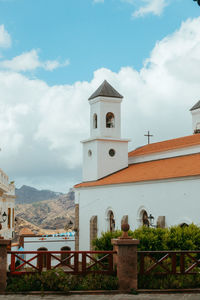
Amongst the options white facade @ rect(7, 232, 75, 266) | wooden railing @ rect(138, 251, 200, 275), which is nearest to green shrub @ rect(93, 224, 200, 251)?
wooden railing @ rect(138, 251, 200, 275)

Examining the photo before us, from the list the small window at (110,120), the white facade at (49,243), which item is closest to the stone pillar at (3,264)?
the small window at (110,120)

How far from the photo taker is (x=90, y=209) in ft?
131

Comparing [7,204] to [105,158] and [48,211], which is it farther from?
[48,211]

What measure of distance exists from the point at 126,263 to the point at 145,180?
17.4m

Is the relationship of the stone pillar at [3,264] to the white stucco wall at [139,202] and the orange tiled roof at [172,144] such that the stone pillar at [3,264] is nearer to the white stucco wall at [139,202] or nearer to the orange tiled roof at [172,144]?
the white stucco wall at [139,202]

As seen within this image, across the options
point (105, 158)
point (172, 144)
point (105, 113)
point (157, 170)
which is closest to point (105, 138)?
point (105, 158)

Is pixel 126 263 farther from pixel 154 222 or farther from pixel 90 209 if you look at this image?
pixel 90 209

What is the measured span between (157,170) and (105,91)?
12.8 meters

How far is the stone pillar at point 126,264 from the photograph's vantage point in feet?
44.8

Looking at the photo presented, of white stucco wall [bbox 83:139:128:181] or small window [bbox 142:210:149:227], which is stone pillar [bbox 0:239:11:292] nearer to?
small window [bbox 142:210:149:227]

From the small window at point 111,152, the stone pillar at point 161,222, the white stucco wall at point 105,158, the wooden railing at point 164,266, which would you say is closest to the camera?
the wooden railing at point 164,266

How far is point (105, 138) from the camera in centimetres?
4172

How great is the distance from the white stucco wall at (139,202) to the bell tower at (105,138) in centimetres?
261

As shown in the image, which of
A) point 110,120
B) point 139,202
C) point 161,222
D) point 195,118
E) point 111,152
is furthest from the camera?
point 195,118
